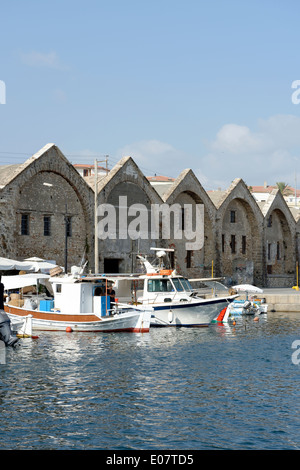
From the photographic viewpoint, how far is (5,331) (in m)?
24.9

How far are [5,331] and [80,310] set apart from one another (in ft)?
24.3

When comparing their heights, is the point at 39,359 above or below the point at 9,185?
below

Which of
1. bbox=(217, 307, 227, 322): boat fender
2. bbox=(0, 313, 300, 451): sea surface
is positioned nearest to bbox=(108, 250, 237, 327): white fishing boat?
bbox=(217, 307, 227, 322): boat fender

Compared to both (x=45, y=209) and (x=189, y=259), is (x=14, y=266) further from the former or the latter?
(x=189, y=259)

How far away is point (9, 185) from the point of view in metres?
41.2

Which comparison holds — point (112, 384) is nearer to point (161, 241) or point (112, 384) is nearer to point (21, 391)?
point (21, 391)

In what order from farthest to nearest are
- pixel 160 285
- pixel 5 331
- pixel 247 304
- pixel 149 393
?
pixel 247 304 < pixel 160 285 < pixel 5 331 < pixel 149 393

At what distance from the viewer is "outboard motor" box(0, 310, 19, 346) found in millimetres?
24291

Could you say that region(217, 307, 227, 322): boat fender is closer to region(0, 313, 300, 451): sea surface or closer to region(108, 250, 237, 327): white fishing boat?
region(108, 250, 237, 327): white fishing boat

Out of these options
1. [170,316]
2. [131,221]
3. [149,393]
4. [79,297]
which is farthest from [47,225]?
[149,393]

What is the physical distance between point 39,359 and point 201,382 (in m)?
6.77

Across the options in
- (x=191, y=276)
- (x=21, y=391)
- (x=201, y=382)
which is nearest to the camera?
(x=21, y=391)

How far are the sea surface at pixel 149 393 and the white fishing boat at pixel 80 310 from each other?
1280mm
